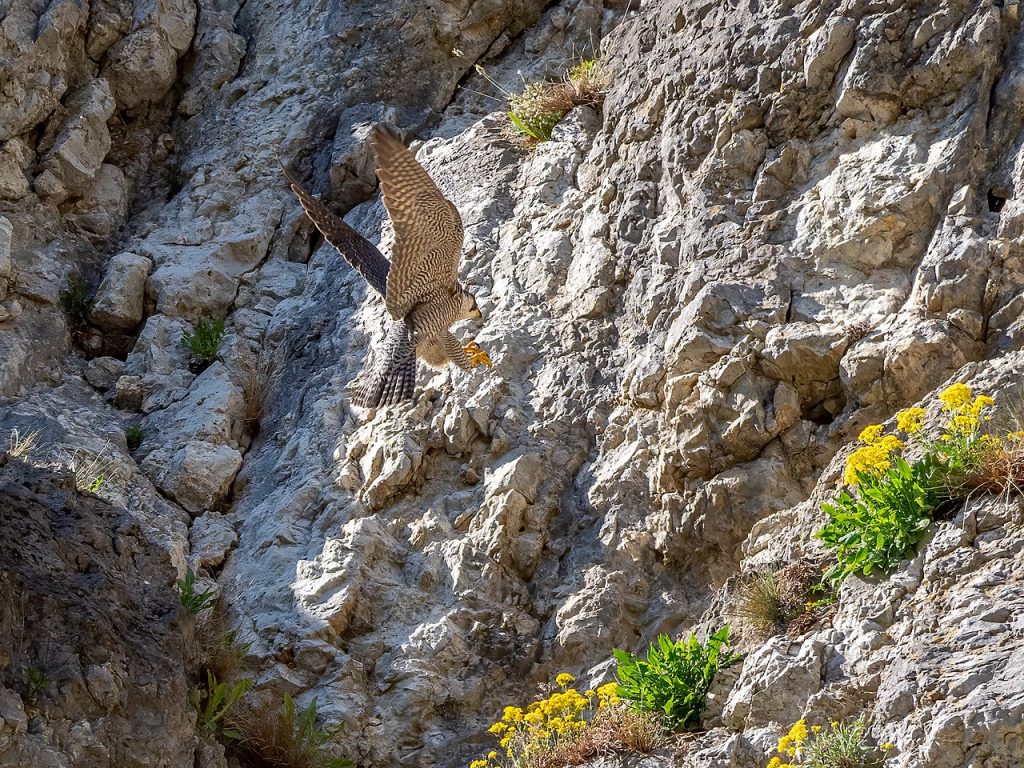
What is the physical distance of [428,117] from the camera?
10.8 metres

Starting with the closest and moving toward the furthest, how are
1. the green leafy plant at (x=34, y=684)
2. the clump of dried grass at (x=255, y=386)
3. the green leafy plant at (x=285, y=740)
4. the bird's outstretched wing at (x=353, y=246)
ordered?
the green leafy plant at (x=34, y=684) < the green leafy plant at (x=285, y=740) < the bird's outstretched wing at (x=353, y=246) < the clump of dried grass at (x=255, y=386)

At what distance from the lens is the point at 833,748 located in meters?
5.03

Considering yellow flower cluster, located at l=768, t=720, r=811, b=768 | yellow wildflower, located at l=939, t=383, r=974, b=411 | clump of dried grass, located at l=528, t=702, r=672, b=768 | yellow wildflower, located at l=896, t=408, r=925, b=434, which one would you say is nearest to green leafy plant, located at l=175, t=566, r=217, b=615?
clump of dried grass, located at l=528, t=702, r=672, b=768

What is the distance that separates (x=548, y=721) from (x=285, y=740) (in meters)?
1.61

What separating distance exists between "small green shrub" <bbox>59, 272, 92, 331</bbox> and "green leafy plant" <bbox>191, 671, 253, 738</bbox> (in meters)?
4.07

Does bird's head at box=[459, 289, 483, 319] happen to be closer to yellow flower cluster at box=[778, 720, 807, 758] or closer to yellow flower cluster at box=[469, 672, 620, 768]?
yellow flower cluster at box=[469, 672, 620, 768]

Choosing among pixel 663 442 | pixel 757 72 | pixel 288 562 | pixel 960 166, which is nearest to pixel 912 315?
pixel 960 166

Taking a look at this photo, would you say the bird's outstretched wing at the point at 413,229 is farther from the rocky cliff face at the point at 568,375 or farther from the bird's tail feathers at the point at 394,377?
the rocky cliff face at the point at 568,375

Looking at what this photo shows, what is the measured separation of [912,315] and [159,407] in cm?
568

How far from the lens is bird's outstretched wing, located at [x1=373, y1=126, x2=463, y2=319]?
712 cm

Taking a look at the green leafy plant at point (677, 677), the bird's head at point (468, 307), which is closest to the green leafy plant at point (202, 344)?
the bird's head at point (468, 307)

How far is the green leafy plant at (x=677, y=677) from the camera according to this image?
593 centimetres

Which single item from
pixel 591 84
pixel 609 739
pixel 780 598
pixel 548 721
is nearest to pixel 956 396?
pixel 780 598

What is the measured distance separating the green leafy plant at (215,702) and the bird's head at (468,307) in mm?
2976
